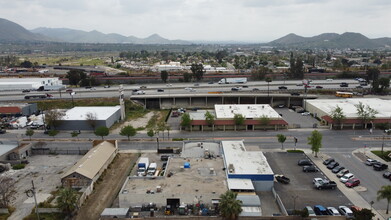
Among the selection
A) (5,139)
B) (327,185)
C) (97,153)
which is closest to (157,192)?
(97,153)

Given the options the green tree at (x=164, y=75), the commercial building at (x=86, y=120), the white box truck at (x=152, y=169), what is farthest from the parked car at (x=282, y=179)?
the green tree at (x=164, y=75)

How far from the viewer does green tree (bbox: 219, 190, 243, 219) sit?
22656mm

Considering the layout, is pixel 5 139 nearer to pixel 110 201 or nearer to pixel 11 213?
pixel 11 213

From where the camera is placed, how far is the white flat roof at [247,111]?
4969 cm

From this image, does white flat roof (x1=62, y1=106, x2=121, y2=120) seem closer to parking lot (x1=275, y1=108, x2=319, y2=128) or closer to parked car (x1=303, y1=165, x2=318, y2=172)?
parking lot (x1=275, y1=108, x2=319, y2=128)

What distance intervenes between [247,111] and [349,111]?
18.1 meters

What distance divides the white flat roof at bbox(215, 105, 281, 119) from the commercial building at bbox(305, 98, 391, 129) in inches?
346

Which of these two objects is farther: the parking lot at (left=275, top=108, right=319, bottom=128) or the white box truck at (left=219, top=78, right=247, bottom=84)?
the white box truck at (left=219, top=78, right=247, bottom=84)

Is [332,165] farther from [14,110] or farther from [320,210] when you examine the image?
[14,110]

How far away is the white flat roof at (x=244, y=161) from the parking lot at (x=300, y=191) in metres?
2.50

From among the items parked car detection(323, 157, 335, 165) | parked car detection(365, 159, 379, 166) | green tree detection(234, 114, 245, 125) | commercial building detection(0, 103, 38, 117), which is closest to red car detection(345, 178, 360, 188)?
parked car detection(323, 157, 335, 165)

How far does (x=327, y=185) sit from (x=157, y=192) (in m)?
17.5

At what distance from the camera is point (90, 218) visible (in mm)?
25078

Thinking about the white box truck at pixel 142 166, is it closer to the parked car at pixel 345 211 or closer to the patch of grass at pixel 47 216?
the patch of grass at pixel 47 216
